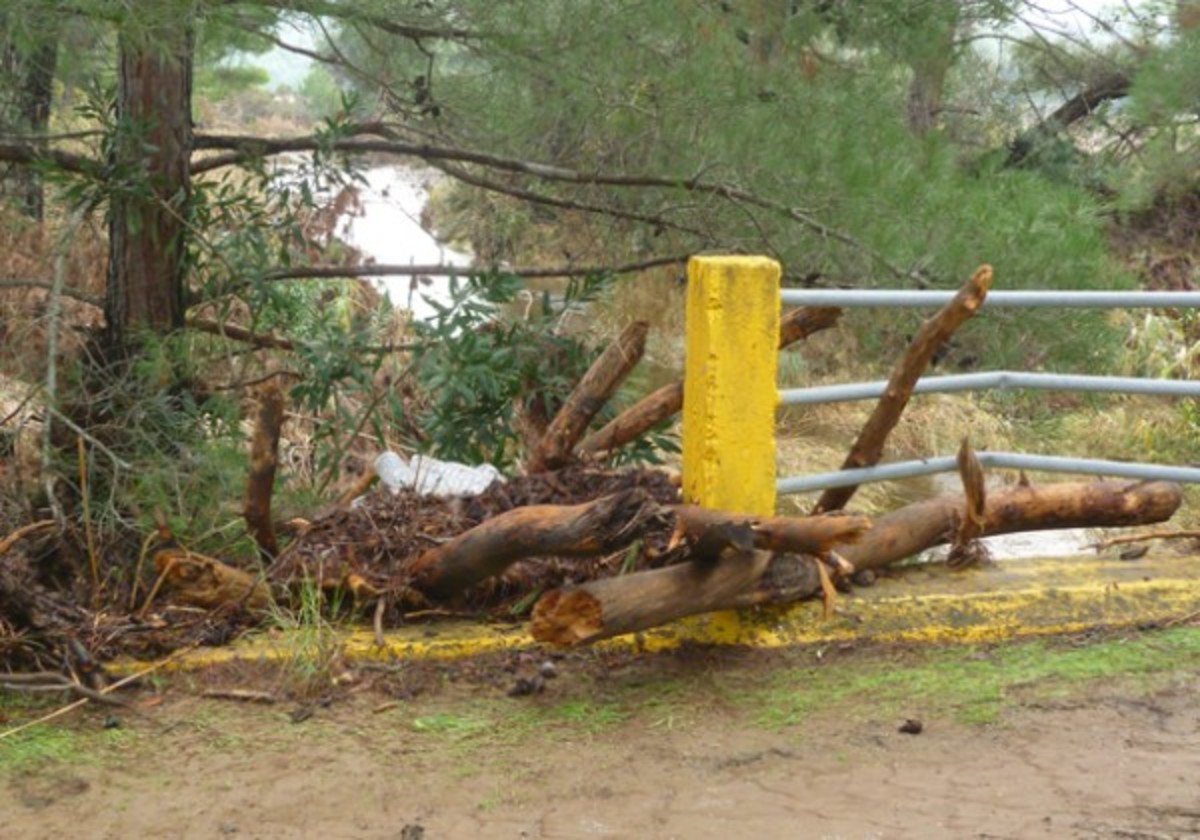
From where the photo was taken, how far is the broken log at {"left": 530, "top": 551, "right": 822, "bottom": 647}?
4.92 m

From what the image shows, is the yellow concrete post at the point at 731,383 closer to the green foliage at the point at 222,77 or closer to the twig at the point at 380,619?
the twig at the point at 380,619

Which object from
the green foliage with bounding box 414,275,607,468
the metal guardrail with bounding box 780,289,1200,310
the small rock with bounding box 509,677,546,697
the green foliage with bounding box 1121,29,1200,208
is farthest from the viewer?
the green foliage with bounding box 1121,29,1200,208

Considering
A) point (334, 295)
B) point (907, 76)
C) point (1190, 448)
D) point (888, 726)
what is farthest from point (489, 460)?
point (1190, 448)

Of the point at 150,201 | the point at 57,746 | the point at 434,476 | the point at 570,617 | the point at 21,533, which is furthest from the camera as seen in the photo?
the point at 150,201

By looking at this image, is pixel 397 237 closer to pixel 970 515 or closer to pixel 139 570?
pixel 970 515

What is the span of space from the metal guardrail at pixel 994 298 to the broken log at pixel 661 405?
0.14 m

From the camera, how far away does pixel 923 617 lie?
5.82 meters

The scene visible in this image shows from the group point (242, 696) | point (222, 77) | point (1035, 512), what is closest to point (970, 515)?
point (1035, 512)

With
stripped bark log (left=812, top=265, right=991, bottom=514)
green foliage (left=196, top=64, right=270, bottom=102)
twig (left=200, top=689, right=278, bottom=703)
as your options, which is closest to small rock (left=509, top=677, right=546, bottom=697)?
twig (left=200, top=689, right=278, bottom=703)

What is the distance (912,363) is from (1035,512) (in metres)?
0.82

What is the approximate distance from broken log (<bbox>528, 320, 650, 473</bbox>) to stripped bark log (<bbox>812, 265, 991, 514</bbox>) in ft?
2.78

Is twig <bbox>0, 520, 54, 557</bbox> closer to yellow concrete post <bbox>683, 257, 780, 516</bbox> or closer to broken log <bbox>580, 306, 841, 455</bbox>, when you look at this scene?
broken log <bbox>580, 306, 841, 455</bbox>

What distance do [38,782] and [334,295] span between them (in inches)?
325

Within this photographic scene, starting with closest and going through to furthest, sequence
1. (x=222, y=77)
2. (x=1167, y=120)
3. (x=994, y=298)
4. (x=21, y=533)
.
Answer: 1. (x=21, y=533)
2. (x=994, y=298)
3. (x=222, y=77)
4. (x=1167, y=120)
